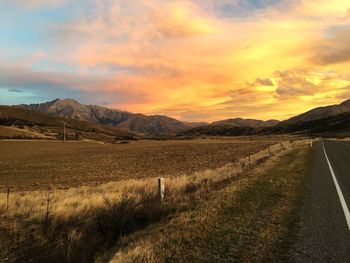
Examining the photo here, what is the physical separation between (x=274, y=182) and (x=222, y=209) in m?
6.24

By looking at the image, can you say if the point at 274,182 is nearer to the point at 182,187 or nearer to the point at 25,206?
the point at 182,187

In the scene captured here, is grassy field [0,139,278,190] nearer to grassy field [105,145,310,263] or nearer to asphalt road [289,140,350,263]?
grassy field [105,145,310,263]

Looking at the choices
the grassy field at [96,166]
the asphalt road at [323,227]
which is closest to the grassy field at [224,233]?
the asphalt road at [323,227]

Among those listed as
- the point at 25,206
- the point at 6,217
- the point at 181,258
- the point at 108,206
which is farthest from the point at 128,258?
the point at 25,206

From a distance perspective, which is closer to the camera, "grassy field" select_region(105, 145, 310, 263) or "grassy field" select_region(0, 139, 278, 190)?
"grassy field" select_region(105, 145, 310, 263)

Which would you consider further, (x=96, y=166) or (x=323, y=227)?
(x=96, y=166)

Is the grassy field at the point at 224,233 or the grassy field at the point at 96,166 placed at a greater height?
the grassy field at the point at 224,233

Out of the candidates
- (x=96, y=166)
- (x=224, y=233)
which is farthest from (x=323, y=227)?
(x=96, y=166)

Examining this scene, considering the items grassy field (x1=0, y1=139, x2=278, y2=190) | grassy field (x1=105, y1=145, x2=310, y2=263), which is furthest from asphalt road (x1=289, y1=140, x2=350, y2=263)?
grassy field (x1=0, y1=139, x2=278, y2=190)

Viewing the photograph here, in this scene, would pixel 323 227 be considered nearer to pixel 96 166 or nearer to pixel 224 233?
pixel 224 233

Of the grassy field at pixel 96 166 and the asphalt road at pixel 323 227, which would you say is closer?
the asphalt road at pixel 323 227

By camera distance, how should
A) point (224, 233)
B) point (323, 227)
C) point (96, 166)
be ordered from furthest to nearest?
point (96, 166), point (323, 227), point (224, 233)

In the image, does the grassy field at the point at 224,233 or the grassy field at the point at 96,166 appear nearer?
the grassy field at the point at 224,233

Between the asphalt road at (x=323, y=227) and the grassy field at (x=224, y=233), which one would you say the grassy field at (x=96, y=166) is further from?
the asphalt road at (x=323, y=227)
